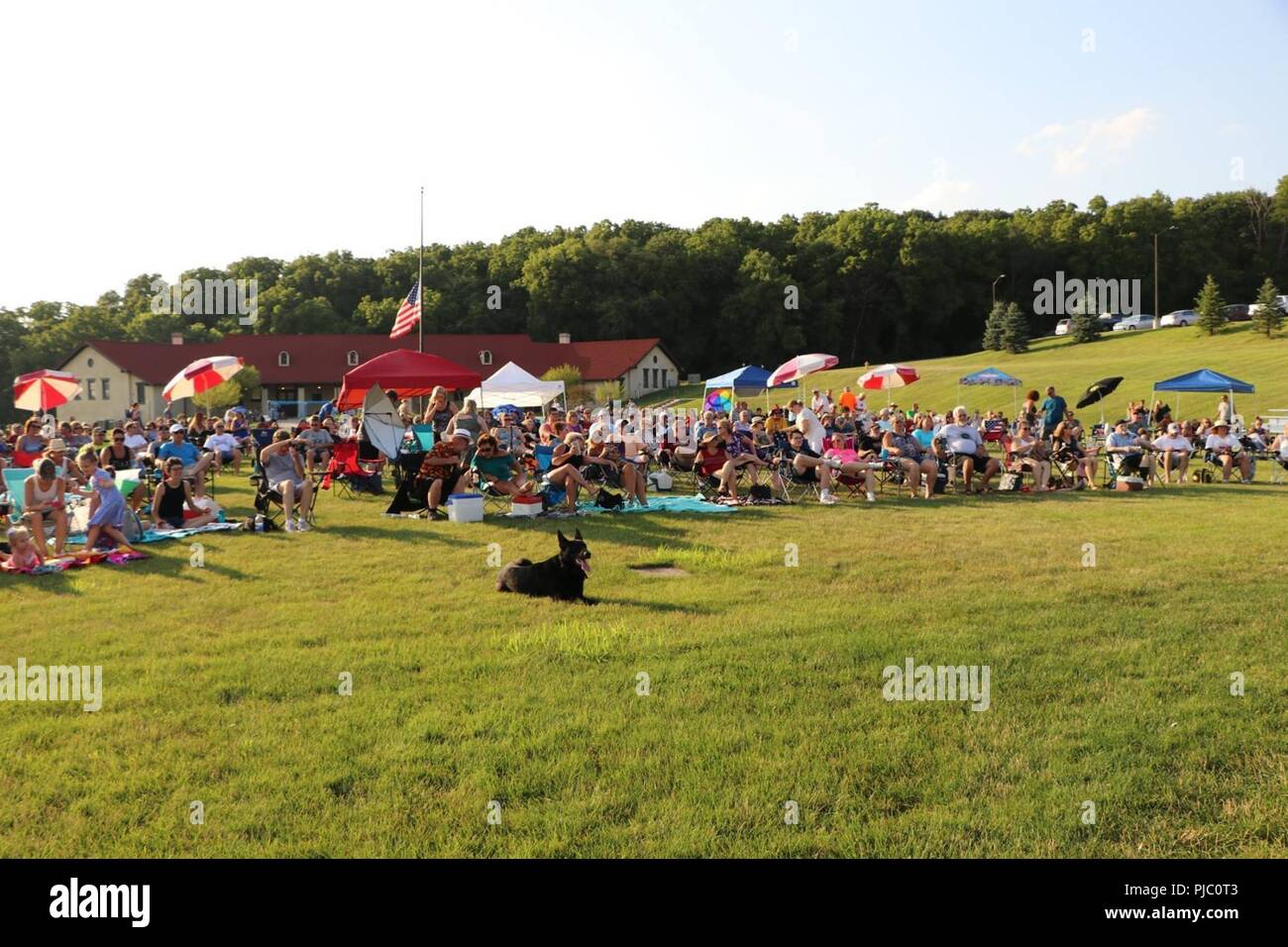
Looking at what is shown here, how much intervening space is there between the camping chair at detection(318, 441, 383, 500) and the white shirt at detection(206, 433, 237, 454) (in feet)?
9.08

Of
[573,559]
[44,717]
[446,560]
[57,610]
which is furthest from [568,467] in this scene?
[44,717]

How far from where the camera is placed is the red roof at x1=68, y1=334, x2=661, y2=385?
59844mm

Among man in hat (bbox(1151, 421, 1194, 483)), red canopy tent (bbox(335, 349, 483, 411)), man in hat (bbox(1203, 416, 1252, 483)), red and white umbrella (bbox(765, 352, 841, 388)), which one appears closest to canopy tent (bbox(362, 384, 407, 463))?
red canopy tent (bbox(335, 349, 483, 411))

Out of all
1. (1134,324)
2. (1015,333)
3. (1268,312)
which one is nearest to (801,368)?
(1268,312)

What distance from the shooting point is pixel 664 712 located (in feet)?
15.4

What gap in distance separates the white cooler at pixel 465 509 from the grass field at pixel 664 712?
8.61ft

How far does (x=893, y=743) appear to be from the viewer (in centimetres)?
427

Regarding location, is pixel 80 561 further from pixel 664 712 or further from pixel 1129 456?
pixel 1129 456

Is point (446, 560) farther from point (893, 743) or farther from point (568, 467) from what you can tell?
point (893, 743)

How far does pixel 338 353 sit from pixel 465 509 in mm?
54868

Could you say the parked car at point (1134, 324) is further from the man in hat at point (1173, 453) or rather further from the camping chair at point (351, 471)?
the camping chair at point (351, 471)
